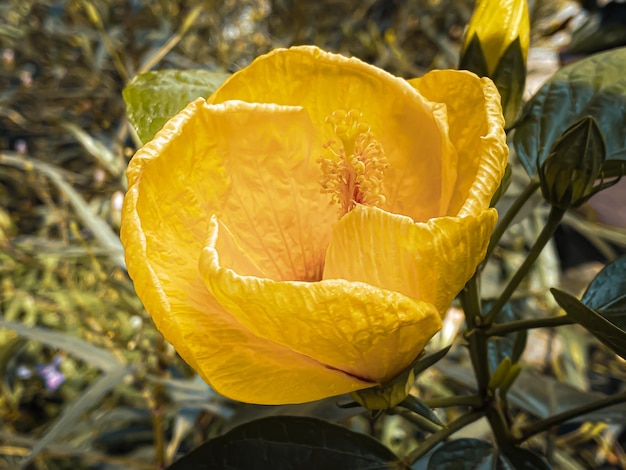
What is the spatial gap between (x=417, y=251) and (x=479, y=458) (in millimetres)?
187

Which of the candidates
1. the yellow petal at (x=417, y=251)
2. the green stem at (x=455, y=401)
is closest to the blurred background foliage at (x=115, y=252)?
the green stem at (x=455, y=401)

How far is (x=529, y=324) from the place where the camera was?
1.24ft

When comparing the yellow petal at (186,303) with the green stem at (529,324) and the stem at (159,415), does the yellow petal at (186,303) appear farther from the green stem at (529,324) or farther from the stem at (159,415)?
the stem at (159,415)

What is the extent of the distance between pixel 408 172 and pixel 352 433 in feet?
0.63

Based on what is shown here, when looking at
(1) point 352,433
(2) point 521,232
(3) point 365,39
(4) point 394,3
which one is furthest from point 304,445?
(4) point 394,3

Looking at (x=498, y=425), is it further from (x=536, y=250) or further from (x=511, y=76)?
(x=511, y=76)

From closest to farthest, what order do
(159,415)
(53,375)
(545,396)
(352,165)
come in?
(352,165), (545,396), (159,415), (53,375)

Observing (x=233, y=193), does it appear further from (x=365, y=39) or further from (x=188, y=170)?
(x=365, y=39)

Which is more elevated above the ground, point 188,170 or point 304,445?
point 188,170

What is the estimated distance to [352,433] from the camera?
41cm

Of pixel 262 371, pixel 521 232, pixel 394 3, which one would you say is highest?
pixel 262 371

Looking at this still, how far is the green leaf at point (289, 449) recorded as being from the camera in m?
0.39

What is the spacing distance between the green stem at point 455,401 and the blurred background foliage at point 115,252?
11 centimetres

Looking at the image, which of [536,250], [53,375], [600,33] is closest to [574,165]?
[536,250]
